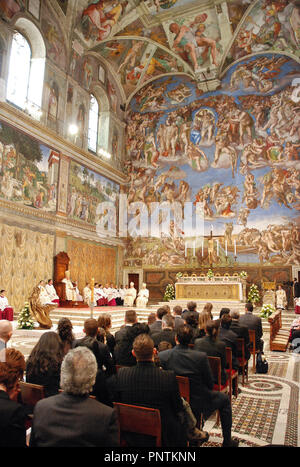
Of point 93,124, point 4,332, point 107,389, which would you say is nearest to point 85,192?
point 93,124

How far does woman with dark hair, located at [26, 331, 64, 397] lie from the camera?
3127mm

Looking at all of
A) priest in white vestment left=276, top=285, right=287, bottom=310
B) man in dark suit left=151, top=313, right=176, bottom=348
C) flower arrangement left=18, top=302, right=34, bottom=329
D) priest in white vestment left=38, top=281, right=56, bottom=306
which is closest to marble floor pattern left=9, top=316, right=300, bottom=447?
man in dark suit left=151, top=313, right=176, bottom=348

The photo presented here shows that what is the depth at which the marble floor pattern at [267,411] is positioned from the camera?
3.98 m

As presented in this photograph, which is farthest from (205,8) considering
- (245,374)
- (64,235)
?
→ (245,374)

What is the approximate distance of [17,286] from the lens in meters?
14.7

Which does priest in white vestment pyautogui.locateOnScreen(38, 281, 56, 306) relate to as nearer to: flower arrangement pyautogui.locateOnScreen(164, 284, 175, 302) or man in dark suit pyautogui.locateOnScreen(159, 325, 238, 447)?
flower arrangement pyautogui.locateOnScreen(164, 284, 175, 302)

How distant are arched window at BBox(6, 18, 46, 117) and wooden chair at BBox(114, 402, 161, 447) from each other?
16.1 m

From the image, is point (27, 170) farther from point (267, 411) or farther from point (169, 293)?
point (267, 411)

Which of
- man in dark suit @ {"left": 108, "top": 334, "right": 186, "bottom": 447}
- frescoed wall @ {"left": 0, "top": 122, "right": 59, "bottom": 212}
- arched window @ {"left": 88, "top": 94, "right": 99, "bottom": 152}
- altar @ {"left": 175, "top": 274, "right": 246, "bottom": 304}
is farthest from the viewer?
arched window @ {"left": 88, "top": 94, "right": 99, "bottom": 152}

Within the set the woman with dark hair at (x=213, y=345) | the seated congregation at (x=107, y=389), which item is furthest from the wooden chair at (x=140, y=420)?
the woman with dark hair at (x=213, y=345)

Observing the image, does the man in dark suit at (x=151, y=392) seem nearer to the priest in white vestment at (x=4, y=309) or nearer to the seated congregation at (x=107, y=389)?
the seated congregation at (x=107, y=389)

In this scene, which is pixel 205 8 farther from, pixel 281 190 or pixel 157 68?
pixel 281 190

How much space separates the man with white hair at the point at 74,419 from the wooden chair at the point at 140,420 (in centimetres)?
53

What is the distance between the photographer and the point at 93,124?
73.9ft
